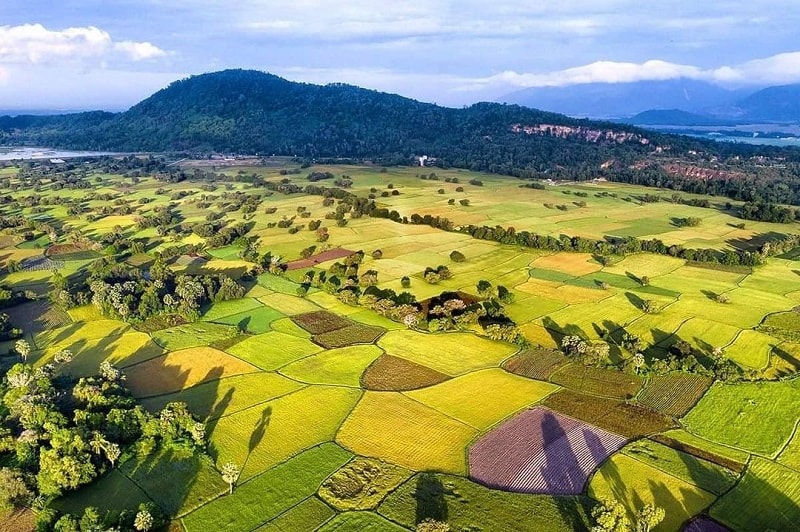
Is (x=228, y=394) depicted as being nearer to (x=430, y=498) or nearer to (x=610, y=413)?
(x=430, y=498)

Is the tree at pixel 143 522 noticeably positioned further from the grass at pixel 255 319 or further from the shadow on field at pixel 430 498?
the grass at pixel 255 319

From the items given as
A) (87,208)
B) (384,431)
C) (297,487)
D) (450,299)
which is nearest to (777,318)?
(450,299)

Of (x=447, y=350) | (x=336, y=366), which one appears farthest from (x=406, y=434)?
(x=447, y=350)

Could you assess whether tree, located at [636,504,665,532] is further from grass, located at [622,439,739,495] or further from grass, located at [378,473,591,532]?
grass, located at [622,439,739,495]

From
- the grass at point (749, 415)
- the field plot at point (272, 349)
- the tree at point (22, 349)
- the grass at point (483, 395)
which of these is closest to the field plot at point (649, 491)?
the grass at point (749, 415)

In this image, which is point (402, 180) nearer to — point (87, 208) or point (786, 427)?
point (87, 208)
